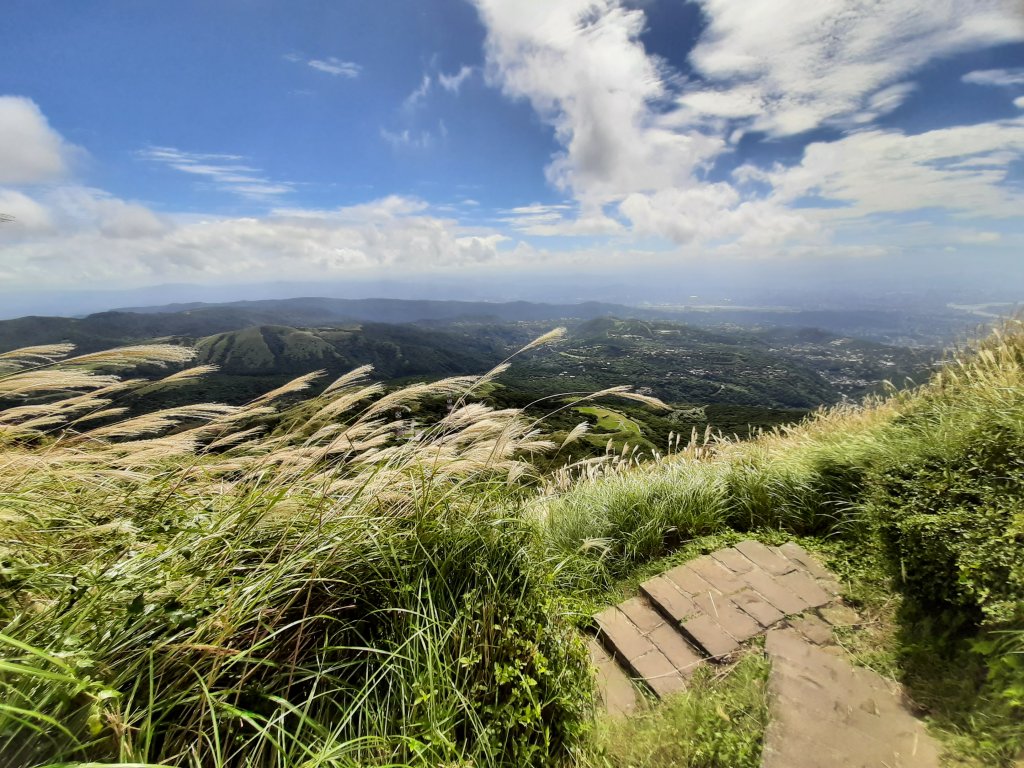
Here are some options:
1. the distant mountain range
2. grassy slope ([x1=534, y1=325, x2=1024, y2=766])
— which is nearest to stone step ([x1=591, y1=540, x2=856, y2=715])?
grassy slope ([x1=534, y1=325, x2=1024, y2=766])

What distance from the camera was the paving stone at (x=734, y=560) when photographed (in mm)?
3086

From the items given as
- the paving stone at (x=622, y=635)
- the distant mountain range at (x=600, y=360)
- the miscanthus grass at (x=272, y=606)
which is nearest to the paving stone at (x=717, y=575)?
the paving stone at (x=622, y=635)

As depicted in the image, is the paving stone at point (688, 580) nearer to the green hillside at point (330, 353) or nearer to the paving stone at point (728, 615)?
the paving stone at point (728, 615)

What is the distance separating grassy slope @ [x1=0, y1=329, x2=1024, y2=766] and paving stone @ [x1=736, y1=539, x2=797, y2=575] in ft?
1.28

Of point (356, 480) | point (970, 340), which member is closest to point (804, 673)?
point (356, 480)

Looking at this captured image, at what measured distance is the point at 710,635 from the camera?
251cm

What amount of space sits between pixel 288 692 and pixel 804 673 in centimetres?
232

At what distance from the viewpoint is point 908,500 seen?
2551 millimetres

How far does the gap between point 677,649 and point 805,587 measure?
1111mm

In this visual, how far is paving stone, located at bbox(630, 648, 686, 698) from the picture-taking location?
2.21 metres

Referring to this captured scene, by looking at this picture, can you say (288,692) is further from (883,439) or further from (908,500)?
(883,439)

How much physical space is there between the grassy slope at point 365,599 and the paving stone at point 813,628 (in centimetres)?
26

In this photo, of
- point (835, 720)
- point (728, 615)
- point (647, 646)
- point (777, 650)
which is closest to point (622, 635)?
point (647, 646)

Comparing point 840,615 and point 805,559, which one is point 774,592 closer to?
point 840,615
